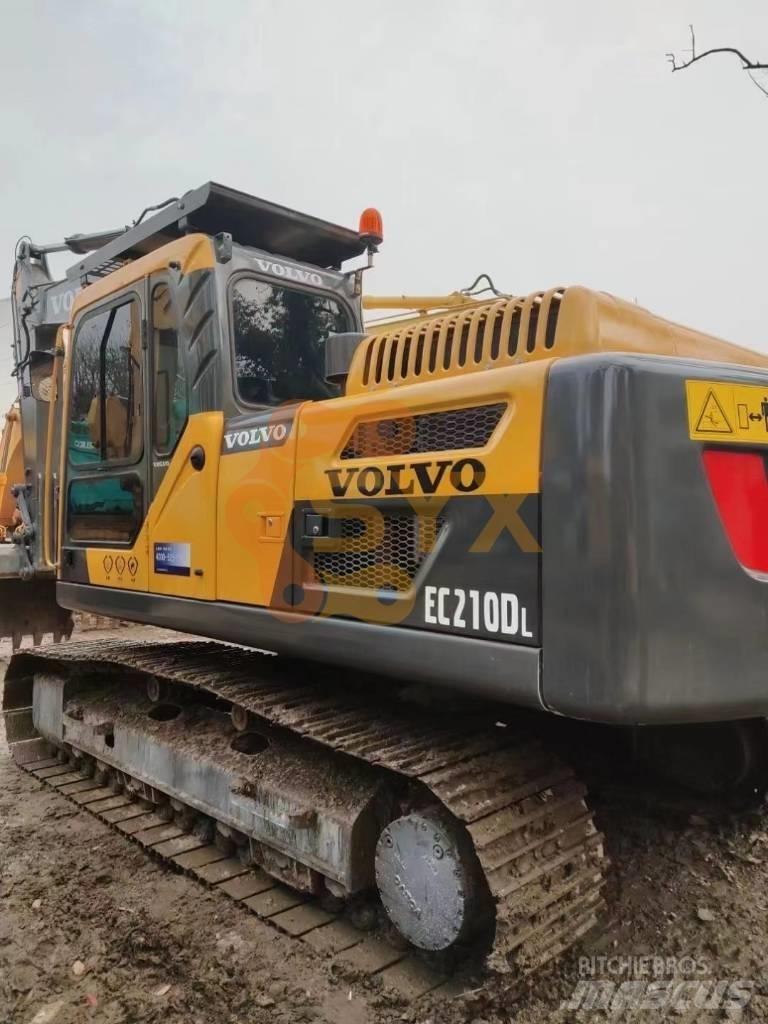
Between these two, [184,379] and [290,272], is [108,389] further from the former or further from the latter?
[290,272]

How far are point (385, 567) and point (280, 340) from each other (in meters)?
1.44

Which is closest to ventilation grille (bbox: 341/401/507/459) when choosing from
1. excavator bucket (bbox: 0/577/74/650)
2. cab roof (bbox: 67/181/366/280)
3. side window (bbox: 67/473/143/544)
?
side window (bbox: 67/473/143/544)

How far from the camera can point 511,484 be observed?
6.72ft

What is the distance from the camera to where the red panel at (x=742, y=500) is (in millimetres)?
1946

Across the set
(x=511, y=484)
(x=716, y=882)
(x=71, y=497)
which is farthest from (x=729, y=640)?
(x=71, y=497)

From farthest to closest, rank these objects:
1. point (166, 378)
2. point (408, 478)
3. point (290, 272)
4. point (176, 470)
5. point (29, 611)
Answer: point (29, 611), point (290, 272), point (166, 378), point (176, 470), point (408, 478)

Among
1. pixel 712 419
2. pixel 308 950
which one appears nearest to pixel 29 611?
pixel 308 950

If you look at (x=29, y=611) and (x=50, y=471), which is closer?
(x=50, y=471)

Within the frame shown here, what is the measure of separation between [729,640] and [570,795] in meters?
0.95

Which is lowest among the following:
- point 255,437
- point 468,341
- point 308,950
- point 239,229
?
point 308,950

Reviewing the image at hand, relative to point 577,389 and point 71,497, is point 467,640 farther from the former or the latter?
point 71,497

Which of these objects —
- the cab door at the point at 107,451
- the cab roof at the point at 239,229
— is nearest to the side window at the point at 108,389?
the cab door at the point at 107,451

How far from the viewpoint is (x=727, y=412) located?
6.56ft

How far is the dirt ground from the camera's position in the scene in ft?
7.77
